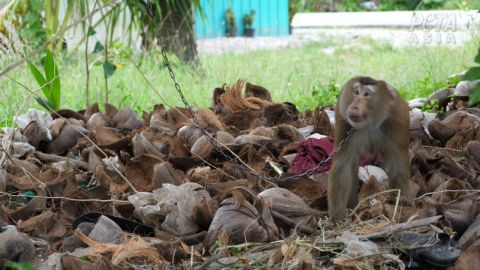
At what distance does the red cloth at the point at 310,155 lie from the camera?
4.03 m

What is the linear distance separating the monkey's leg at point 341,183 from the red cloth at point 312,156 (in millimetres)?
281

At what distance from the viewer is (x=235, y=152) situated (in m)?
4.30

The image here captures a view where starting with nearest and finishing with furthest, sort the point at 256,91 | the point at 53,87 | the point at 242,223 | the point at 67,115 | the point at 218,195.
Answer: the point at 242,223, the point at 218,195, the point at 67,115, the point at 256,91, the point at 53,87

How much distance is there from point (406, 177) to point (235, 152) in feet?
3.19

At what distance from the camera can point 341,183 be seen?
11.8 ft

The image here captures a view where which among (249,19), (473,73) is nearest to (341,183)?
(473,73)

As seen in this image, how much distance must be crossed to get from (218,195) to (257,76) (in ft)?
16.8

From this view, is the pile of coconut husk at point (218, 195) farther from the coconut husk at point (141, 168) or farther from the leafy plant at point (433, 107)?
the leafy plant at point (433, 107)

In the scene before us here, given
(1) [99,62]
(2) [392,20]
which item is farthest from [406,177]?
(2) [392,20]

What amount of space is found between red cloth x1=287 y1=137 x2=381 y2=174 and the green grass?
7.01 ft

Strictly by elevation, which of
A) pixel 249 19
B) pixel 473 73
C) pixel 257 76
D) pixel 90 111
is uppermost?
pixel 473 73

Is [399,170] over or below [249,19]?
over

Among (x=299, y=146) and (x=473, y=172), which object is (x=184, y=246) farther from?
(x=473, y=172)

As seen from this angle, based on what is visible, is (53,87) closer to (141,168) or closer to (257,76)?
(141,168)
